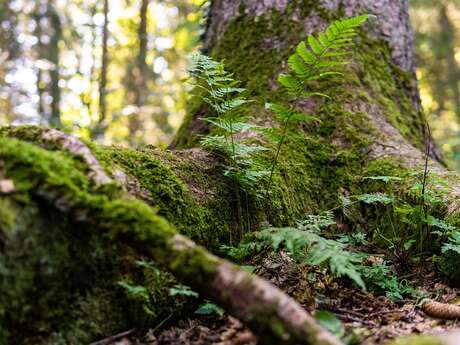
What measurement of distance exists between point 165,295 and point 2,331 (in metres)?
0.84

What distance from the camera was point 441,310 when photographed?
246 cm

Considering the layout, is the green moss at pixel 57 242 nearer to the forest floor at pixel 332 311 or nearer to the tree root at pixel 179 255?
the tree root at pixel 179 255

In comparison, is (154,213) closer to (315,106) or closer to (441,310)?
(441,310)

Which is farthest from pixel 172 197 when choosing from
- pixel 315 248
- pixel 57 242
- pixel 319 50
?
pixel 319 50

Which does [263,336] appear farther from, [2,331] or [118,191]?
[2,331]

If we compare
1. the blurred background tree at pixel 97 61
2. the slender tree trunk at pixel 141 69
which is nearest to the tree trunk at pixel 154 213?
the blurred background tree at pixel 97 61

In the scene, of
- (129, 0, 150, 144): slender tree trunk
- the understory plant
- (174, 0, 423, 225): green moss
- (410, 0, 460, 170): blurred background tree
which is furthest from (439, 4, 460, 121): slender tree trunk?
the understory plant

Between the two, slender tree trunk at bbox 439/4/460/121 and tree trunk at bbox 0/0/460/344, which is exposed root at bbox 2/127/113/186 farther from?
slender tree trunk at bbox 439/4/460/121

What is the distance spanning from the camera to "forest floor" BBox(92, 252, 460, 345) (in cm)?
220

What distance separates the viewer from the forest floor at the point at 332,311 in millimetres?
2201

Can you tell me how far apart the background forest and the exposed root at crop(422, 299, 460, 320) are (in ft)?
29.8

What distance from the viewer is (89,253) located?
7.02 feet

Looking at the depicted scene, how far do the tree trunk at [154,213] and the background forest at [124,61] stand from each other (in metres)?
7.50

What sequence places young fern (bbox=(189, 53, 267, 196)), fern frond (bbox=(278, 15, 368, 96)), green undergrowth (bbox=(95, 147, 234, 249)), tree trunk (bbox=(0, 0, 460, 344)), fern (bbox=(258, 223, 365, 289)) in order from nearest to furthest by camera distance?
1. tree trunk (bbox=(0, 0, 460, 344))
2. fern (bbox=(258, 223, 365, 289))
3. green undergrowth (bbox=(95, 147, 234, 249))
4. fern frond (bbox=(278, 15, 368, 96))
5. young fern (bbox=(189, 53, 267, 196))
